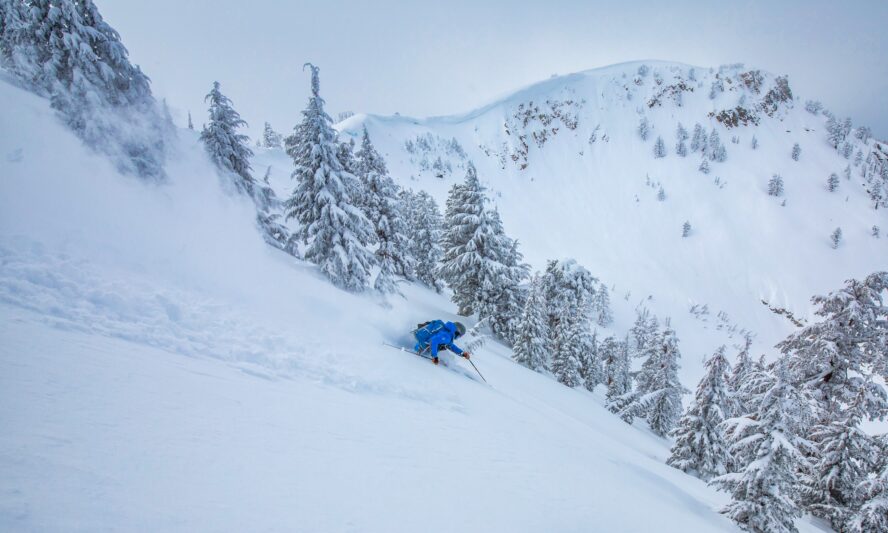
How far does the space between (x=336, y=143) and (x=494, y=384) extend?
1413cm

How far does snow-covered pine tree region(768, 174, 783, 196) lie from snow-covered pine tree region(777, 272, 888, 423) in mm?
114874

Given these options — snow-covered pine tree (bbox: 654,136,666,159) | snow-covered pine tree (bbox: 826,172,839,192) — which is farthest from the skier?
snow-covered pine tree (bbox: 826,172,839,192)

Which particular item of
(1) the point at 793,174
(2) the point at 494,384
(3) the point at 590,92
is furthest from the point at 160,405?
(3) the point at 590,92

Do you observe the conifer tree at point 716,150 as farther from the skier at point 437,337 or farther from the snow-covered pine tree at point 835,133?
the skier at point 437,337

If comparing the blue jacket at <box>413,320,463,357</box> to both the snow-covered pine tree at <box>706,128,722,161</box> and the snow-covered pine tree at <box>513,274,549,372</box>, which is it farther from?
the snow-covered pine tree at <box>706,128,722,161</box>

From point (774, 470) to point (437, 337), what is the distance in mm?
9244

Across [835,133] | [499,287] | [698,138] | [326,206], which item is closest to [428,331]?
[326,206]

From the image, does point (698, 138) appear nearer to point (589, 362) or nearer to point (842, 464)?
point (589, 362)

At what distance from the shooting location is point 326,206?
17141 millimetres

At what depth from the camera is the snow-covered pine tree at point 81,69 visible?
12.0 m

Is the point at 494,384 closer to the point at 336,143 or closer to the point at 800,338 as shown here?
the point at 800,338

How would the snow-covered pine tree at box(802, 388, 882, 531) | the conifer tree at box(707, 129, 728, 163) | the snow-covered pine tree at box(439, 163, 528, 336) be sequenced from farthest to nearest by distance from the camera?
1. the conifer tree at box(707, 129, 728, 163)
2. the snow-covered pine tree at box(439, 163, 528, 336)
3. the snow-covered pine tree at box(802, 388, 882, 531)

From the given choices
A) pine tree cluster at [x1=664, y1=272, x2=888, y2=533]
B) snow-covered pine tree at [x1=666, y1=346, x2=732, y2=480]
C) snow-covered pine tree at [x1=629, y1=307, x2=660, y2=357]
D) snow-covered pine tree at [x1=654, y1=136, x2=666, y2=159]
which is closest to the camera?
pine tree cluster at [x1=664, y1=272, x2=888, y2=533]

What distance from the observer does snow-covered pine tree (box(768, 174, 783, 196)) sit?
Result: 10012 cm
